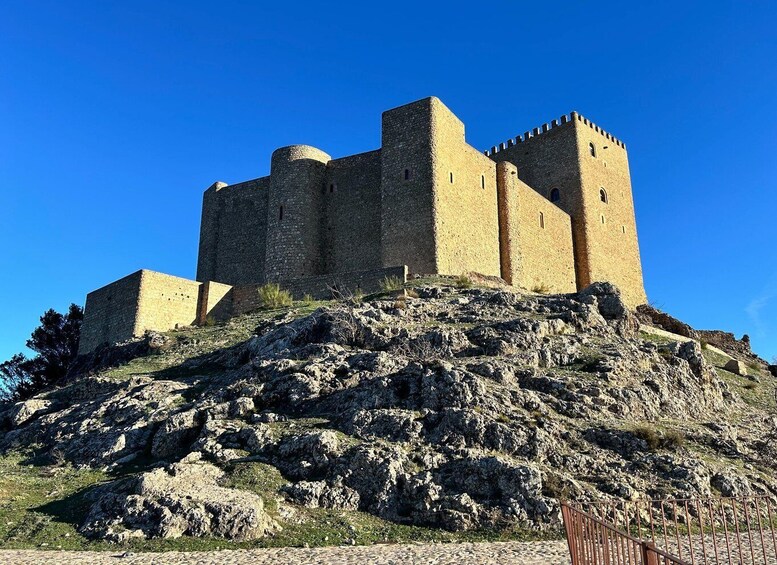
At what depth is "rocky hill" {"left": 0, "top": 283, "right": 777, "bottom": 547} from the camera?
10.2 metres

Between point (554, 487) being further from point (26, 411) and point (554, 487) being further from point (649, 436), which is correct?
point (26, 411)

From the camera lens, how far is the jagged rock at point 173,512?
9414 mm

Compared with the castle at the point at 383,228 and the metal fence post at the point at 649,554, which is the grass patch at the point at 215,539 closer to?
the metal fence post at the point at 649,554

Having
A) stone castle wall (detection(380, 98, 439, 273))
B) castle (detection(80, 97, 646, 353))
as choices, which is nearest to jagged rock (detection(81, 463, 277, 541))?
castle (detection(80, 97, 646, 353))

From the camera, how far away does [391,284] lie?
2164cm

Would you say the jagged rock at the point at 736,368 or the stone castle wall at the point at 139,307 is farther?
the stone castle wall at the point at 139,307

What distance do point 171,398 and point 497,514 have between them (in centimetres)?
867

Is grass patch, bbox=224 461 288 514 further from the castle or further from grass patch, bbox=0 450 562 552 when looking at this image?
the castle

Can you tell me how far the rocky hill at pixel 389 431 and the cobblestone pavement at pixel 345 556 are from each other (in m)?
0.57

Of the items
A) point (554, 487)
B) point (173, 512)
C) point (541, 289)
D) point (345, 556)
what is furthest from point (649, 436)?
point (541, 289)

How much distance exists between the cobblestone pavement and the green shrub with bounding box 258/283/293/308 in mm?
14924

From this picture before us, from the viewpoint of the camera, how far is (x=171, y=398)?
1526 centimetres

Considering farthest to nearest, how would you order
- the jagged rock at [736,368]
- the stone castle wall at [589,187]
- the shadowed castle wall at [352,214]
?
the stone castle wall at [589,187] → the shadowed castle wall at [352,214] → the jagged rock at [736,368]

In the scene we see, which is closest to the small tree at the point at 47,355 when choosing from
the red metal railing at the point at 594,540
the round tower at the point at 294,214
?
the round tower at the point at 294,214
